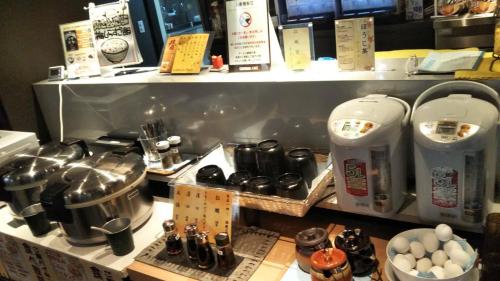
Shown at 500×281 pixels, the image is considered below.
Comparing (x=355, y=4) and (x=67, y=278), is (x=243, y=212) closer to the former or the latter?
(x=67, y=278)

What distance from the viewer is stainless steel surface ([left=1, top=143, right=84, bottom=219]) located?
1.65m

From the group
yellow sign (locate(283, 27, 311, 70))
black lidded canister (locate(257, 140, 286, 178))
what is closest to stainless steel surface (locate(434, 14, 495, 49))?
yellow sign (locate(283, 27, 311, 70))

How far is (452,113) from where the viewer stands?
989mm

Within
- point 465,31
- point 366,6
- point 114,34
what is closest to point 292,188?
point 114,34

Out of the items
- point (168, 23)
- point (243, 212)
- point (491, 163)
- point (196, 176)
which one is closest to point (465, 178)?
point (491, 163)

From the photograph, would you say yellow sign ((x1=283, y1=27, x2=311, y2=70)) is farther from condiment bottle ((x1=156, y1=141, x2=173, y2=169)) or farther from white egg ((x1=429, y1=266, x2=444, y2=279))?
white egg ((x1=429, y1=266, x2=444, y2=279))

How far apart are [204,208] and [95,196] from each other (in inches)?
14.9

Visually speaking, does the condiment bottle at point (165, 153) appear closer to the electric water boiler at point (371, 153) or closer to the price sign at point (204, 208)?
the price sign at point (204, 208)

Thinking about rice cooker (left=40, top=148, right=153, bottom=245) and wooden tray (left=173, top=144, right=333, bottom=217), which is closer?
wooden tray (left=173, top=144, right=333, bottom=217)

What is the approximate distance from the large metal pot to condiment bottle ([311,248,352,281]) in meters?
1.20

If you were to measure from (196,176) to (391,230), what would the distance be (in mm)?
700

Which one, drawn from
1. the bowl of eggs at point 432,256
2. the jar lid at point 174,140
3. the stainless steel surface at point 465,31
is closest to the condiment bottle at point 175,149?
the jar lid at point 174,140

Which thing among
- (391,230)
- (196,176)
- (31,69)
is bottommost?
(391,230)

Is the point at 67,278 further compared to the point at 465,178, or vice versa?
the point at 67,278
